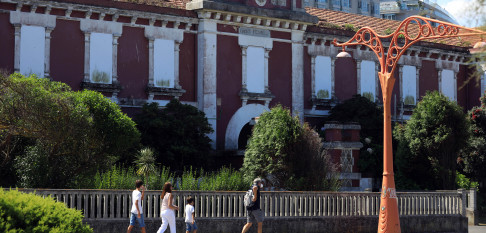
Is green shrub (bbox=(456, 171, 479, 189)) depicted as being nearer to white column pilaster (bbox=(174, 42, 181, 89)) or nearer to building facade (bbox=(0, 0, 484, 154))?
building facade (bbox=(0, 0, 484, 154))

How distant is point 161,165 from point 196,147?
1.79 m

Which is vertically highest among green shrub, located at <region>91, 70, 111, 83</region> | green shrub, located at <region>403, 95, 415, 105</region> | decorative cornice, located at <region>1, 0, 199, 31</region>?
decorative cornice, located at <region>1, 0, 199, 31</region>

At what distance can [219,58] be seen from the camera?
36.2 meters

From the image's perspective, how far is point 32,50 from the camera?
31969mm

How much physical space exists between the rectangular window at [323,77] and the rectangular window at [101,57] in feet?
35.3

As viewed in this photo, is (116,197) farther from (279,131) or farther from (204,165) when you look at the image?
(204,165)

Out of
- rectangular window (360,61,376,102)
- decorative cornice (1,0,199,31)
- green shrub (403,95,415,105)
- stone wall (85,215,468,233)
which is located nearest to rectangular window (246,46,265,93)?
decorative cornice (1,0,199,31)

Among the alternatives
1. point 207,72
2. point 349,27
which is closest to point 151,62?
point 207,72

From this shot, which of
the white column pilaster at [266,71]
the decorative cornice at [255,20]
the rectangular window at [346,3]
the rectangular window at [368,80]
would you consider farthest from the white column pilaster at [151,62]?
Answer: the rectangular window at [346,3]

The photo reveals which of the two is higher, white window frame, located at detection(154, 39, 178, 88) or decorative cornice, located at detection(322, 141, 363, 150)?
white window frame, located at detection(154, 39, 178, 88)

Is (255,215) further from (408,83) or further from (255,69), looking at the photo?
(408,83)

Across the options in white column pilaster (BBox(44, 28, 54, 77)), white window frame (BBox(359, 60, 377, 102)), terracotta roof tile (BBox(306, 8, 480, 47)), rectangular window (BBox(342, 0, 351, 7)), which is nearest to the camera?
white column pilaster (BBox(44, 28, 54, 77))

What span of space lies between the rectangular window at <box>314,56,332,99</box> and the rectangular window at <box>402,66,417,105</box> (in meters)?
4.86

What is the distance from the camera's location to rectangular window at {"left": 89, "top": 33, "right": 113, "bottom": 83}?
33.4 metres
